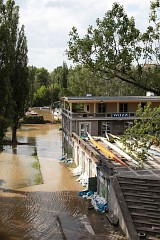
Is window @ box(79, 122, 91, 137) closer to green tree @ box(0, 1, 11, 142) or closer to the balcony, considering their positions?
the balcony

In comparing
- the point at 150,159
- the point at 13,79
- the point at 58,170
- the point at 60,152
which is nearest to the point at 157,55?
the point at 150,159

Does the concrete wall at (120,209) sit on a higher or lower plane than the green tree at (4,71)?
lower

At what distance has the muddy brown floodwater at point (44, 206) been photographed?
18078mm

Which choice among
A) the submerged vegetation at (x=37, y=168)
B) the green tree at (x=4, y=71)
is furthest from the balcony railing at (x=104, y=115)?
the green tree at (x=4, y=71)

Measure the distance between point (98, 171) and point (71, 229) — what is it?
19.1 ft

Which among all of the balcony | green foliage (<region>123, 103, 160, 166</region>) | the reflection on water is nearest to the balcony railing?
the balcony

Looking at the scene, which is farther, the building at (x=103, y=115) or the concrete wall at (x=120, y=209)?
the building at (x=103, y=115)

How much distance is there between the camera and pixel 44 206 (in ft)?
73.9

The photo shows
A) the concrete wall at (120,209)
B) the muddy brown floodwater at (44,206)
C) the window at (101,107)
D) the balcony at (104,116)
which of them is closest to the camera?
the concrete wall at (120,209)

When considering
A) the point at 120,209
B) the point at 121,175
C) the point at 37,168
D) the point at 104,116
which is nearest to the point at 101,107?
the point at 104,116

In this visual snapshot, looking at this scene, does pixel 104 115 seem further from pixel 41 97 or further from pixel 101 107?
pixel 41 97

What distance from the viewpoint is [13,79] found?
150 ft

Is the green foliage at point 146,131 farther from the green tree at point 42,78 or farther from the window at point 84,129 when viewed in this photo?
the green tree at point 42,78

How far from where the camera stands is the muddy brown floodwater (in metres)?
18.1
